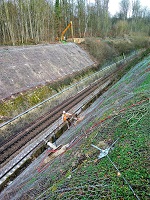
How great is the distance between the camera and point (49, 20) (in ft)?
123

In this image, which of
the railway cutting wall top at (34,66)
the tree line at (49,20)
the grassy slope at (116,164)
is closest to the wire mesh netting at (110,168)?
the grassy slope at (116,164)

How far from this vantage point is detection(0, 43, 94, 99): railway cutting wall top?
1688cm

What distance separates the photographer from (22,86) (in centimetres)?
1705

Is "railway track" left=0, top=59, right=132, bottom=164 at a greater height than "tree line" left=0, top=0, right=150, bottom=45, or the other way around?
"tree line" left=0, top=0, right=150, bottom=45

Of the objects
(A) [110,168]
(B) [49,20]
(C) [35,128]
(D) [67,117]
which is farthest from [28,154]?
(B) [49,20]

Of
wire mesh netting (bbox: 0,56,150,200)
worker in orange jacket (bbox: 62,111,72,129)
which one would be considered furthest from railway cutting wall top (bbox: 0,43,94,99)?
wire mesh netting (bbox: 0,56,150,200)

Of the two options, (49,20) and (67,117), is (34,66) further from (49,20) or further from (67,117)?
(49,20)

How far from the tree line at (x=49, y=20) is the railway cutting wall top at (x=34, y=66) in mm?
7563

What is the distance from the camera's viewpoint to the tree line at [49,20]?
30797 millimetres

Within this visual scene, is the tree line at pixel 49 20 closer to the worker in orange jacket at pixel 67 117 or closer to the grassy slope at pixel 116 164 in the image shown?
the worker in orange jacket at pixel 67 117

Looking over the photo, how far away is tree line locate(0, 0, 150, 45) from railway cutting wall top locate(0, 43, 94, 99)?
7.56 metres

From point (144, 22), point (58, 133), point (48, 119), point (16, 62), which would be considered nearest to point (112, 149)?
point (58, 133)

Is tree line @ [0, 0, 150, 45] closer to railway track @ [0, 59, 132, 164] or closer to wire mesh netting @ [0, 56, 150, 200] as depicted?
railway track @ [0, 59, 132, 164]

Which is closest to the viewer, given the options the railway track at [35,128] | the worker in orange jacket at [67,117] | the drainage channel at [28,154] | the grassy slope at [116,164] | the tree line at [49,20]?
the grassy slope at [116,164]
